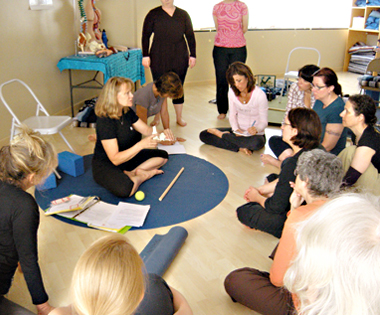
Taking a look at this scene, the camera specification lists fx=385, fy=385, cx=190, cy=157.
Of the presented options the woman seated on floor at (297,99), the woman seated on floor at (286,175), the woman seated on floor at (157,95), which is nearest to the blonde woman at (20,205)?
the woman seated on floor at (286,175)

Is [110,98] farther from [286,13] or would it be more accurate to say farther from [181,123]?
[286,13]

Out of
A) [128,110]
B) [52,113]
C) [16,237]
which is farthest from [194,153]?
[16,237]

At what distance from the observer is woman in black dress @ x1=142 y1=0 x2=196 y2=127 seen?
14.0 ft

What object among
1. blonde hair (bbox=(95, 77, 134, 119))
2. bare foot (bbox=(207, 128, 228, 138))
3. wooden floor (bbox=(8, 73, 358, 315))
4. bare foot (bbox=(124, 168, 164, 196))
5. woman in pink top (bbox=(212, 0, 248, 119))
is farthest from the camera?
woman in pink top (bbox=(212, 0, 248, 119))

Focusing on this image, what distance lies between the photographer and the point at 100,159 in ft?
9.88

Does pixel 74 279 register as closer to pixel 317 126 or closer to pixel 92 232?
pixel 92 232

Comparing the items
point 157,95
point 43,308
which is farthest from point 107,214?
point 157,95

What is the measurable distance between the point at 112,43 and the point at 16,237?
4.56m

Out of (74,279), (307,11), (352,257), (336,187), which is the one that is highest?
(307,11)

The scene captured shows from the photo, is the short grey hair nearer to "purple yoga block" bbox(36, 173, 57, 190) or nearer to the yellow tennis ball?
the yellow tennis ball

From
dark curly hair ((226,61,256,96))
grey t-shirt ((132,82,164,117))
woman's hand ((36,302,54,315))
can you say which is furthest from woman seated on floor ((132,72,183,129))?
woman's hand ((36,302,54,315))

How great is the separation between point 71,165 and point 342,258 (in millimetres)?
2705

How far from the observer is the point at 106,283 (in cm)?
91

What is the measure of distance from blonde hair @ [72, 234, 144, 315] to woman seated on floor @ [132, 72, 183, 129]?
2.71m
